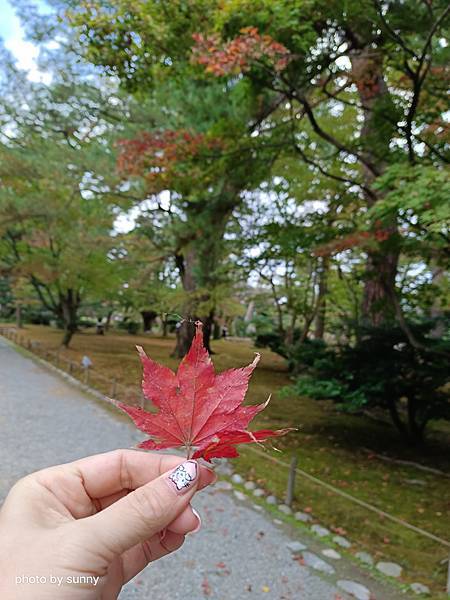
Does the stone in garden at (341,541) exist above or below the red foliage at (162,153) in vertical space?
below

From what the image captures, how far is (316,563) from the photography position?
383 centimetres

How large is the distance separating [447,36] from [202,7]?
132 inches

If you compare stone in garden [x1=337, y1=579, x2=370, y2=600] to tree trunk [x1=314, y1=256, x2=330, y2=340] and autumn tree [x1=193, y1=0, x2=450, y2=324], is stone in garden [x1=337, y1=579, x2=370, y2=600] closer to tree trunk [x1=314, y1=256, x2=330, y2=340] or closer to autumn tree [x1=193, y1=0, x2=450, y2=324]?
autumn tree [x1=193, y1=0, x2=450, y2=324]

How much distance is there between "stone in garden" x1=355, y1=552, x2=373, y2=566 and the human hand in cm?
331

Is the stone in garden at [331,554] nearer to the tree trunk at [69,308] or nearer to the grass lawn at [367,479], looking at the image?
the grass lawn at [367,479]

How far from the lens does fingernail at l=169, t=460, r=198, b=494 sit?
1175 mm

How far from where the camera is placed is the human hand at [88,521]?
103cm

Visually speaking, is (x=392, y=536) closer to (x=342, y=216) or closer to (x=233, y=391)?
(x=233, y=391)

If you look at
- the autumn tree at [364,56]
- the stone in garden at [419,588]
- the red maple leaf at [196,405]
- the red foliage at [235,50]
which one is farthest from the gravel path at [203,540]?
the red foliage at [235,50]

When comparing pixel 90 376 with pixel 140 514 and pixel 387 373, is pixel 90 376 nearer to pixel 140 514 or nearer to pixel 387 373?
pixel 387 373

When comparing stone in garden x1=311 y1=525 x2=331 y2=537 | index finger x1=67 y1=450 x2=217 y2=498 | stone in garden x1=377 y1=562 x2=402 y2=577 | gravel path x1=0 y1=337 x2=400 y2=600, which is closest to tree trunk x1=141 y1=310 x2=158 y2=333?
gravel path x1=0 y1=337 x2=400 y2=600

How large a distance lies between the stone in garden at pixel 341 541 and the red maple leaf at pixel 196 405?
385cm

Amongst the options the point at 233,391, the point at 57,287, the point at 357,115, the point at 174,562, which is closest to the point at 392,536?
the point at 174,562

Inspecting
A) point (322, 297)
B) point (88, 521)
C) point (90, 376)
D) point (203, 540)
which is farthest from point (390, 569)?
point (90, 376)
